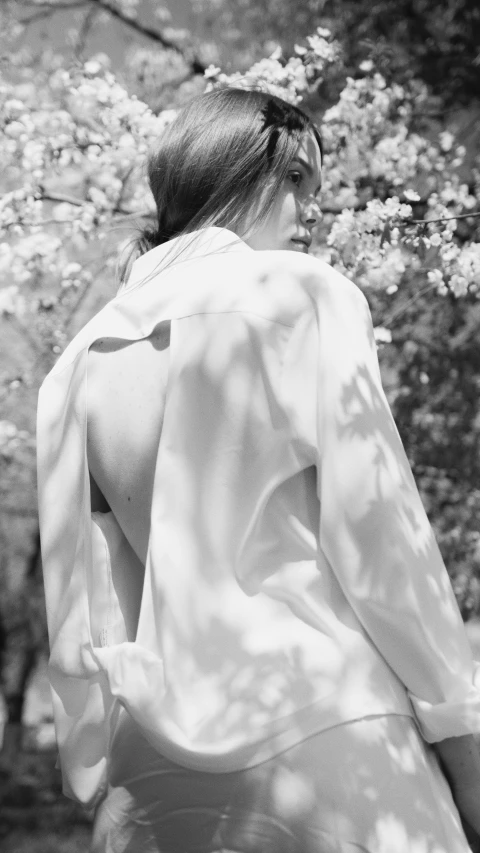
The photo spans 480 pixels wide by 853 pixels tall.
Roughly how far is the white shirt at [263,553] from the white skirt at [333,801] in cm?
3

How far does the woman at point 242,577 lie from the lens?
1.17 metres

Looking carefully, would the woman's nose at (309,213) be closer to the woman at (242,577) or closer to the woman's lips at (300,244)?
the woman's lips at (300,244)

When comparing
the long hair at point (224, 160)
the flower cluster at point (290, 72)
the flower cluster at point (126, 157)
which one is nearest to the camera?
the long hair at point (224, 160)

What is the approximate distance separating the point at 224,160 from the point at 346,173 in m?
2.55

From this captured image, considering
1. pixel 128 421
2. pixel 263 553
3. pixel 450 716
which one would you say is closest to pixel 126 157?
pixel 128 421

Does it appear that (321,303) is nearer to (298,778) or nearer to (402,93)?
(298,778)

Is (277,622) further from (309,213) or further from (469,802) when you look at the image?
(309,213)

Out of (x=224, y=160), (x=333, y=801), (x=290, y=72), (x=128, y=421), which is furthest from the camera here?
(x=290, y=72)

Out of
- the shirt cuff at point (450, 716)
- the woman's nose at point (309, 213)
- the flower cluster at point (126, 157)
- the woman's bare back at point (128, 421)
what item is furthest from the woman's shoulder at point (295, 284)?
the flower cluster at point (126, 157)

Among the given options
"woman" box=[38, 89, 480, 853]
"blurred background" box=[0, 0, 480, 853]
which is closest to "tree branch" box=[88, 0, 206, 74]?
"blurred background" box=[0, 0, 480, 853]

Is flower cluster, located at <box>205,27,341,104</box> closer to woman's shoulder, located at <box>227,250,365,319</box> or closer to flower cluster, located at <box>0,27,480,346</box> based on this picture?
flower cluster, located at <box>0,27,480,346</box>

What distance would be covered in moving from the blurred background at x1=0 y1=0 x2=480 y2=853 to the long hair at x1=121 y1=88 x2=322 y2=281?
99 cm

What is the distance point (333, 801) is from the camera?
1.14 metres

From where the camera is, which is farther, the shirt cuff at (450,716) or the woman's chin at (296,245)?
the woman's chin at (296,245)
